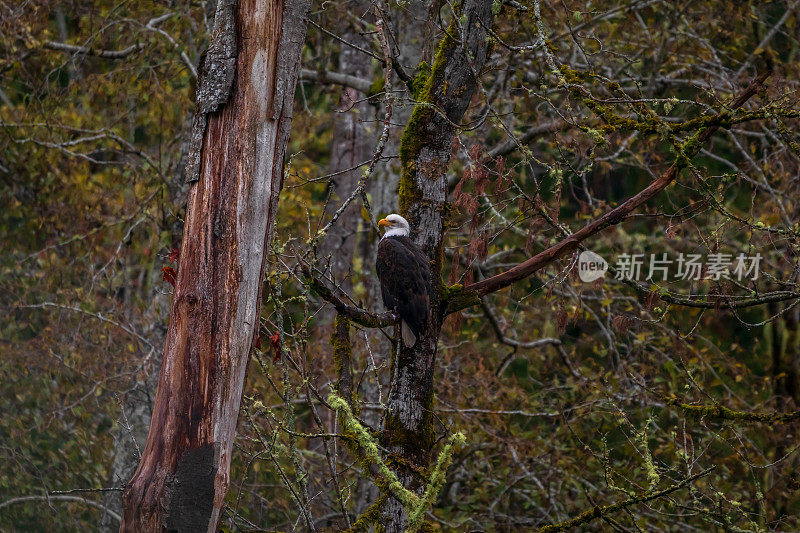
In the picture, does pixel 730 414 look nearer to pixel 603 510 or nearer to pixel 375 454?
pixel 603 510

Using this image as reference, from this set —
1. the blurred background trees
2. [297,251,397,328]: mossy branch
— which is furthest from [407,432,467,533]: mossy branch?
the blurred background trees

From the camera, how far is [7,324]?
1041cm

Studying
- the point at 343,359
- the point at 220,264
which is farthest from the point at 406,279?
the point at 220,264

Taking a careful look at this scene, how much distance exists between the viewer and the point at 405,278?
4.67m

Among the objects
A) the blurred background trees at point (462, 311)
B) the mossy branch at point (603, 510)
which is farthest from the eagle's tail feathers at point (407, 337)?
the blurred background trees at point (462, 311)

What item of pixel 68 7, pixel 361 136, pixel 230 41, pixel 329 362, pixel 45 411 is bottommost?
pixel 45 411

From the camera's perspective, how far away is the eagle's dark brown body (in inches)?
171

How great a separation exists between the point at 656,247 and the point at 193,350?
708 cm

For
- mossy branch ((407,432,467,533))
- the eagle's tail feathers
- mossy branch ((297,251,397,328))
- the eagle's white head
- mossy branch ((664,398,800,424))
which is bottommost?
mossy branch ((407,432,467,533))

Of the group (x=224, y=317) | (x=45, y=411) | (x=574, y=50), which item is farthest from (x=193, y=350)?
(x=45, y=411)

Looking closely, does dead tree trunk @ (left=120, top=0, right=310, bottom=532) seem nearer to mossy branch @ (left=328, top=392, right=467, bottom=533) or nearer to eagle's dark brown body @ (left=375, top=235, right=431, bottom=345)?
mossy branch @ (left=328, top=392, right=467, bottom=533)

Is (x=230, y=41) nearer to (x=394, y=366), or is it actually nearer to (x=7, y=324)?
(x=394, y=366)

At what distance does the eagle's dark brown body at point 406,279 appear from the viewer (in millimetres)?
4344

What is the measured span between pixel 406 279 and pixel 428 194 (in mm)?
558
